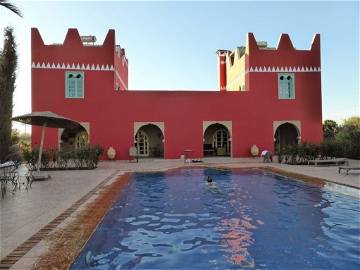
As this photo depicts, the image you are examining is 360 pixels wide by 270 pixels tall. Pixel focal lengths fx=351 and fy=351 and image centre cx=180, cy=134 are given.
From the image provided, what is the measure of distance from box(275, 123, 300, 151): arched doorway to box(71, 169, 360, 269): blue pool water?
14362mm

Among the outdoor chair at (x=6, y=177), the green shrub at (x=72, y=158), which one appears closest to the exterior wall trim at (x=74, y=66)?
the green shrub at (x=72, y=158)

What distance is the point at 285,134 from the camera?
2431 centimetres

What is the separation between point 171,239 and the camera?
545 centimetres

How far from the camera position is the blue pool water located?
445 cm

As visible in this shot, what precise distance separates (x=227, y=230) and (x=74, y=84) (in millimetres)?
16885

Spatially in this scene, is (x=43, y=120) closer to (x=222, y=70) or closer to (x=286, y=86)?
(x=286, y=86)

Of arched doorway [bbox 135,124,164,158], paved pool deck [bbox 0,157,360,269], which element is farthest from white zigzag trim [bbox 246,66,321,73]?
paved pool deck [bbox 0,157,360,269]

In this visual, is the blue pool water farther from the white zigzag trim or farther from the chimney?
the chimney

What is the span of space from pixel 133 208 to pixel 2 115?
39.4 feet

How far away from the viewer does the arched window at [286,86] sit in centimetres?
2208

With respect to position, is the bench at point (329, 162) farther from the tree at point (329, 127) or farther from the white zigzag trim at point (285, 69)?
the tree at point (329, 127)

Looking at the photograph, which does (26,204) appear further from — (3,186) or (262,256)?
(262,256)

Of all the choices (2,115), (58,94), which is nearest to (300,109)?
(58,94)

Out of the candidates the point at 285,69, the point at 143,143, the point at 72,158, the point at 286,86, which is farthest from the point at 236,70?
the point at 72,158
